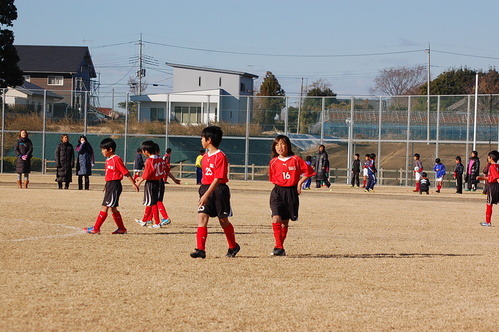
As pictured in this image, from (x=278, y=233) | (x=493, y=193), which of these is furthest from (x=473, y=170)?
(x=278, y=233)

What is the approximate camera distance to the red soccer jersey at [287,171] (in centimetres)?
1010

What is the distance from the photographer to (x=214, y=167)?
9.45 m

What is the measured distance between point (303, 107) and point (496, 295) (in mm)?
30120

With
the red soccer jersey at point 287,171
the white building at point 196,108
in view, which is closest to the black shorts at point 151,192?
the red soccer jersey at point 287,171

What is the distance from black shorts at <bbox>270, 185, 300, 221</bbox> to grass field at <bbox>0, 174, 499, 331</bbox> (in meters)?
0.57

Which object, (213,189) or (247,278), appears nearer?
(247,278)

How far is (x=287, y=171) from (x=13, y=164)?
108ft

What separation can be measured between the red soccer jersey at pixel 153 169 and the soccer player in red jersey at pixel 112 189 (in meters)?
0.70

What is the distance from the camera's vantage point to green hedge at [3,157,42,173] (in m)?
39.8

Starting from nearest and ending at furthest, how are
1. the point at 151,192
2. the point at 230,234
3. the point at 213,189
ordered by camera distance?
the point at 213,189 < the point at 230,234 < the point at 151,192

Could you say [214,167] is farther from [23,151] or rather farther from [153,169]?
[23,151]


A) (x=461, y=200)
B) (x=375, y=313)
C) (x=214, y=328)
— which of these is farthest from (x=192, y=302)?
(x=461, y=200)

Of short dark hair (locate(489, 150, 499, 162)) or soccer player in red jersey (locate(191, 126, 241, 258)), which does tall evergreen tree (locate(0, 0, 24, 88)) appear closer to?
short dark hair (locate(489, 150, 499, 162))

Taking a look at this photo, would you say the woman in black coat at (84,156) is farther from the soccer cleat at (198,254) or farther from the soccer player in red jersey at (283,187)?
the soccer cleat at (198,254)
